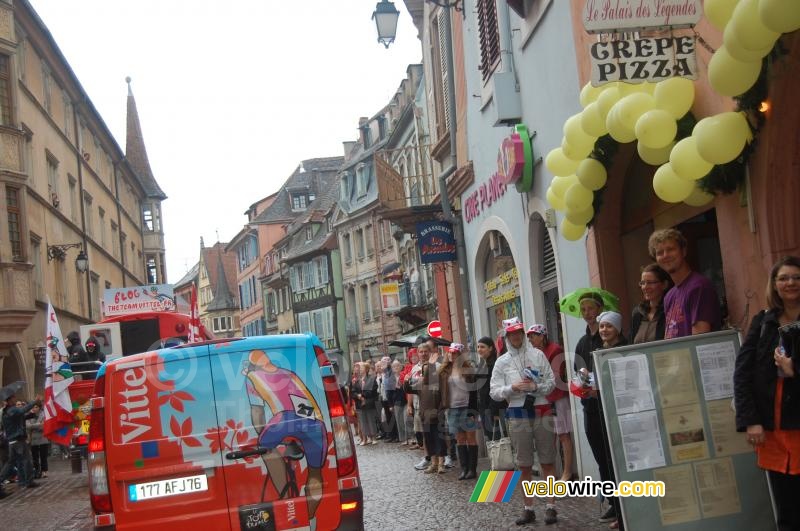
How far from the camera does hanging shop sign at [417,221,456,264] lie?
64.5ft

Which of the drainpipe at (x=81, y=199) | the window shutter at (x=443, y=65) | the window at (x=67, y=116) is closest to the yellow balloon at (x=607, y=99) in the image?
the window shutter at (x=443, y=65)

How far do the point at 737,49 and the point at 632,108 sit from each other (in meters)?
1.54

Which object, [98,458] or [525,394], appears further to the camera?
[525,394]

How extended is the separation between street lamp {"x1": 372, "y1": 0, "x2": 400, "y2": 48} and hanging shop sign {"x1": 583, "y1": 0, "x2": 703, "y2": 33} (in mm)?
11523

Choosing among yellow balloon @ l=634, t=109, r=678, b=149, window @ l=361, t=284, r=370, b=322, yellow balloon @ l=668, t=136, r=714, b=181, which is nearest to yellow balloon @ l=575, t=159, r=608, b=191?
yellow balloon @ l=634, t=109, r=678, b=149

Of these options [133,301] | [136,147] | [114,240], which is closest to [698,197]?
[133,301]

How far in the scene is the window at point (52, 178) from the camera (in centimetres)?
3438

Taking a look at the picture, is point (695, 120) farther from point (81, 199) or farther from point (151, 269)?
point (151, 269)

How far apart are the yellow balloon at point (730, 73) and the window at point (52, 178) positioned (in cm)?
3018

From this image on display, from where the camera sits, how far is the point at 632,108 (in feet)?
24.6

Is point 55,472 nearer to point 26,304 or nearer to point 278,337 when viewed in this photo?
point 26,304

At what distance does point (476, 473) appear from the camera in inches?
A: 577

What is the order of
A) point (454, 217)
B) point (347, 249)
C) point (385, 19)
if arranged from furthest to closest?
→ point (347, 249)
point (454, 217)
point (385, 19)

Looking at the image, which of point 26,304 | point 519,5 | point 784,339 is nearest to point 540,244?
point 519,5
